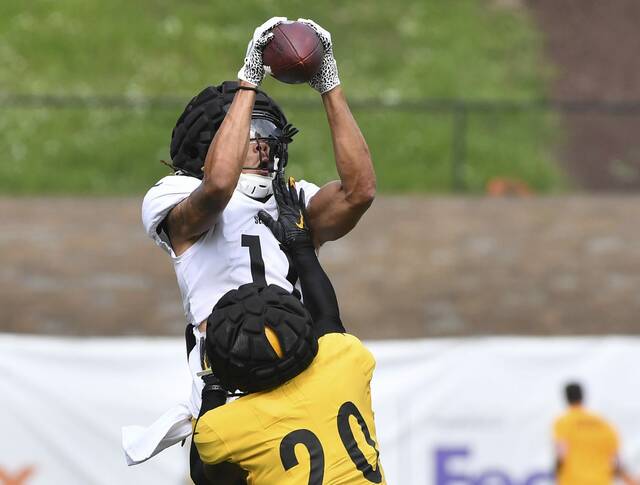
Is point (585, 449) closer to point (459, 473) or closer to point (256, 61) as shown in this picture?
point (459, 473)

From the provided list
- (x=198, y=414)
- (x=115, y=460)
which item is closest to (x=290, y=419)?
(x=198, y=414)

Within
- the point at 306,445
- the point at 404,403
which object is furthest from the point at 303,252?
the point at 404,403

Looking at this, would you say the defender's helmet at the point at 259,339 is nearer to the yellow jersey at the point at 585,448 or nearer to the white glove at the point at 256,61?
the white glove at the point at 256,61

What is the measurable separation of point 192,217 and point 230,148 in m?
0.29

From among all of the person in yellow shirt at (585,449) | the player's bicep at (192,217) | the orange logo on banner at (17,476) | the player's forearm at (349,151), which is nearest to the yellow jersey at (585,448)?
the person in yellow shirt at (585,449)

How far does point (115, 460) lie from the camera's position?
9.45 meters

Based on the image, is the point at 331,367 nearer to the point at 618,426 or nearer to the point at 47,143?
the point at 618,426

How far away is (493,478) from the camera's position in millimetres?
9820

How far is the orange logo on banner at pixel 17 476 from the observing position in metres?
9.24

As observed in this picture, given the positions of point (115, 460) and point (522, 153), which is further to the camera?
point (522, 153)

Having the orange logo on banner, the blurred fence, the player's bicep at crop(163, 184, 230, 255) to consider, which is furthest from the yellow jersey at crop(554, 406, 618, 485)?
the player's bicep at crop(163, 184, 230, 255)

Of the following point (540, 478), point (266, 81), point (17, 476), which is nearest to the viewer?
point (17, 476)

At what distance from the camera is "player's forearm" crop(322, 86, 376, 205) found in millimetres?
4422

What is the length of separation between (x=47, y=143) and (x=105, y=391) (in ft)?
21.5
